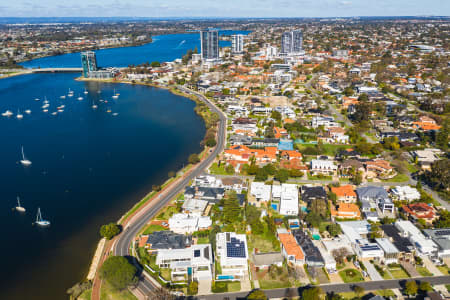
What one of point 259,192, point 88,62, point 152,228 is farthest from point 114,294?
point 88,62

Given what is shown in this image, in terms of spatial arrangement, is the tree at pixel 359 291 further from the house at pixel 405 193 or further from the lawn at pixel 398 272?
the house at pixel 405 193

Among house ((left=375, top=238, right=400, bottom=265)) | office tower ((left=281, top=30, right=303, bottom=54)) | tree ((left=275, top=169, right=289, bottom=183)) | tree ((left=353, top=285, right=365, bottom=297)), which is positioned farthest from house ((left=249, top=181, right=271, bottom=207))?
office tower ((left=281, top=30, right=303, bottom=54))

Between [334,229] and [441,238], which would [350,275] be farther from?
[441,238]

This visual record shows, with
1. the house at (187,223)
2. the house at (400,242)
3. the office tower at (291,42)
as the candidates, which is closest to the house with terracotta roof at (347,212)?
the house at (400,242)

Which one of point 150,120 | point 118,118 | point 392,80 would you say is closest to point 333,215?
point 150,120

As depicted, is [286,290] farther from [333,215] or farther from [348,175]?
[348,175]

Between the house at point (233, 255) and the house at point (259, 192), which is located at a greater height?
the house at point (259, 192)
